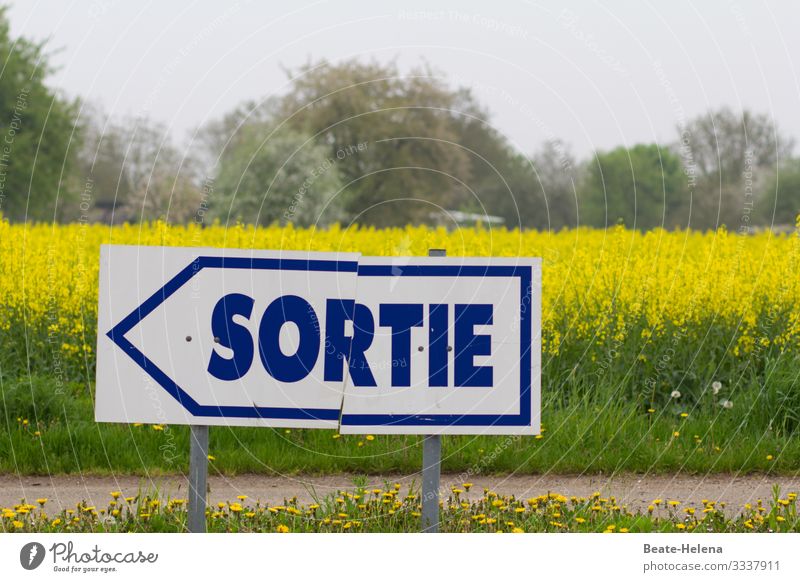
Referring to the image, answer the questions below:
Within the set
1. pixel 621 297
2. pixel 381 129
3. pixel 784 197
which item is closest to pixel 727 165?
pixel 784 197

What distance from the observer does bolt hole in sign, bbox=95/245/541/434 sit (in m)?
4.12

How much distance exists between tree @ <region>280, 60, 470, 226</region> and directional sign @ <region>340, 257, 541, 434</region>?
77.4 ft

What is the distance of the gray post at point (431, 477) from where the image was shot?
4.23 meters

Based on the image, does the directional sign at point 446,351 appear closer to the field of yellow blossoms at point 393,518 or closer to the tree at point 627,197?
the field of yellow blossoms at point 393,518

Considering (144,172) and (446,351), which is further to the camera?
(144,172)

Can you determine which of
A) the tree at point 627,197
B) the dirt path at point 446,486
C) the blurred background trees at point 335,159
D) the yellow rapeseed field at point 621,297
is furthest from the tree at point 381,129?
the dirt path at point 446,486

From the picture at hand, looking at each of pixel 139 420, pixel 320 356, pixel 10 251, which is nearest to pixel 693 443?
pixel 320 356

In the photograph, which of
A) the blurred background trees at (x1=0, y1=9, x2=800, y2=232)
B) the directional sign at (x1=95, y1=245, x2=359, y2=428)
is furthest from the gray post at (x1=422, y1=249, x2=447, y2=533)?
the blurred background trees at (x1=0, y1=9, x2=800, y2=232)

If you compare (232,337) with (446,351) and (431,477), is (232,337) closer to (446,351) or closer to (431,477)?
(446,351)

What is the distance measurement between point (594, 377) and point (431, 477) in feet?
12.1

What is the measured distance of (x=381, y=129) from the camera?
2944 centimetres

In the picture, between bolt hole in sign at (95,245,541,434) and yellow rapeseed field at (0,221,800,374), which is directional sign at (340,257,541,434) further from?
yellow rapeseed field at (0,221,800,374)

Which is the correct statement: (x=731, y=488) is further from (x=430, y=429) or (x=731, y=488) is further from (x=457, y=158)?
(x=457, y=158)

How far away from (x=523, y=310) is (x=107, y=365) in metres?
1.76
